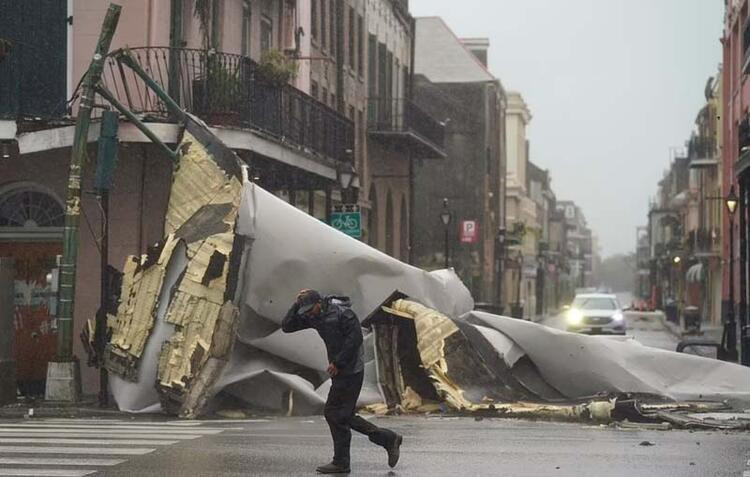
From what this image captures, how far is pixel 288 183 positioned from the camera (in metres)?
Answer: 29.4

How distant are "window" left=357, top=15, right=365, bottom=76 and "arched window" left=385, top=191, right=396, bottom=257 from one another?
5.20m

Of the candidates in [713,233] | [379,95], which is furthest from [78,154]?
[713,233]

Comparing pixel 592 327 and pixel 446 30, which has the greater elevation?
pixel 446 30

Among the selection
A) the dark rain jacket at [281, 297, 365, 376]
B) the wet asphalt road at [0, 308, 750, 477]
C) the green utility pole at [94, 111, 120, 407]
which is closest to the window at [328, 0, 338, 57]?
the green utility pole at [94, 111, 120, 407]

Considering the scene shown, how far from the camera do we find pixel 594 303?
150ft

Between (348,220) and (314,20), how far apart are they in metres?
6.80

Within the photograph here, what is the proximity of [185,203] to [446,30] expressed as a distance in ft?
209

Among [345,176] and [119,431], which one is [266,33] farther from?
[119,431]

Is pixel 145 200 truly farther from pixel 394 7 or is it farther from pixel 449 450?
pixel 394 7

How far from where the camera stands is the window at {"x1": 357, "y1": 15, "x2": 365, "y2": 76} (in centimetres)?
4175

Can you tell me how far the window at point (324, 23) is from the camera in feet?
120

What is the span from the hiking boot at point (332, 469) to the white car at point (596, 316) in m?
31.6

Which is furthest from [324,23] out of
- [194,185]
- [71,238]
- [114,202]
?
[71,238]

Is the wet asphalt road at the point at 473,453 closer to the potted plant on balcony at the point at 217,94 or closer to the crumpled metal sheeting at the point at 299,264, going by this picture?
the crumpled metal sheeting at the point at 299,264
